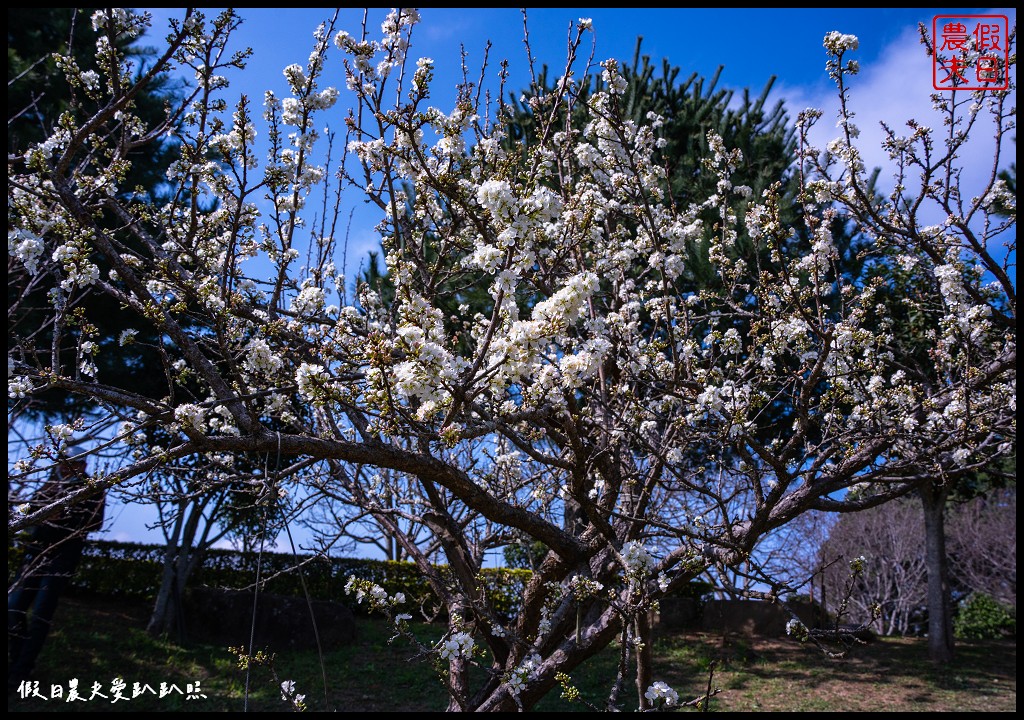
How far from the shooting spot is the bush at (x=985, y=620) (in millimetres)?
11891

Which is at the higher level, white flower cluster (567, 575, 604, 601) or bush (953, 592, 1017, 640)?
white flower cluster (567, 575, 604, 601)

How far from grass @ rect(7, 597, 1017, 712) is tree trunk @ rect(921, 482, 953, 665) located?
240 mm

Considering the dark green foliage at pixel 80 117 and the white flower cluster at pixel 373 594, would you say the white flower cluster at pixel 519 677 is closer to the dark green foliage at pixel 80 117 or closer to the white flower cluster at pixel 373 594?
the white flower cluster at pixel 373 594

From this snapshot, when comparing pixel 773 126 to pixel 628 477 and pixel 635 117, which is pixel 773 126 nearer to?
pixel 635 117

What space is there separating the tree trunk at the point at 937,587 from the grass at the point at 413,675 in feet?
0.79

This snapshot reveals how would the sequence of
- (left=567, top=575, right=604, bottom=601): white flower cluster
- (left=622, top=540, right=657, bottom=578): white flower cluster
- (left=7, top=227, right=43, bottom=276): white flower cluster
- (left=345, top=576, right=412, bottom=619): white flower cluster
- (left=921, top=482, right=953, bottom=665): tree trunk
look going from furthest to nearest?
(left=921, top=482, right=953, bottom=665): tree trunk < (left=345, top=576, right=412, bottom=619): white flower cluster < (left=567, top=575, right=604, bottom=601): white flower cluster < (left=622, top=540, right=657, bottom=578): white flower cluster < (left=7, top=227, right=43, bottom=276): white flower cluster

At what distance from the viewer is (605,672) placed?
7.27m

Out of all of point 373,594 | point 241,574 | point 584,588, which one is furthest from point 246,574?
point 584,588

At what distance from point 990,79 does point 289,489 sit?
582 cm

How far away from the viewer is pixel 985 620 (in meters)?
12.0

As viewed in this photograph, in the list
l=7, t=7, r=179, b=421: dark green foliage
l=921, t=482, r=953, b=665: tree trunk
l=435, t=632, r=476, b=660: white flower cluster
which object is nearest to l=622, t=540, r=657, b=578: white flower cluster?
l=435, t=632, r=476, b=660: white flower cluster

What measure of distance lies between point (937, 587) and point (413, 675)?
21.8 ft

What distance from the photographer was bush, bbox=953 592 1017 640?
11.9m

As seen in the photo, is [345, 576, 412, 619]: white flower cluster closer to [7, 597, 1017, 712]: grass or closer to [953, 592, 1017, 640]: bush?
[7, 597, 1017, 712]: grass
